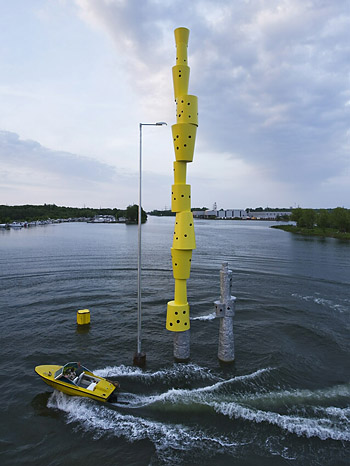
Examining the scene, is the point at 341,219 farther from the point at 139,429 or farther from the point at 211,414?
the point at 139,429

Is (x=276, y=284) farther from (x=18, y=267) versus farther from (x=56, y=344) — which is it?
(x=18, y=267)

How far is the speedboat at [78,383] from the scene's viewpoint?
13.1 metres

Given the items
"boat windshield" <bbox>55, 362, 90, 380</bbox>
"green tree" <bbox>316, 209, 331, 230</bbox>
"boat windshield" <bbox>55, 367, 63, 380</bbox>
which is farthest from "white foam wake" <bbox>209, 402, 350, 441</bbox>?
"green tree" <bbox>316, 209, 331, 230</bbox>

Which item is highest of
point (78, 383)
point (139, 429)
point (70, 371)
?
point (70, 371)

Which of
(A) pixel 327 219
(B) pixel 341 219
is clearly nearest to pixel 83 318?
(B) pixel 341 219

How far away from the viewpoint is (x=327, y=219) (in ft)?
405

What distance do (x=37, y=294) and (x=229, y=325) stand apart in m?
23.2

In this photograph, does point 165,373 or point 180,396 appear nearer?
point 180,396

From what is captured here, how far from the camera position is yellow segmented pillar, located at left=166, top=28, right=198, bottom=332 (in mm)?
14422

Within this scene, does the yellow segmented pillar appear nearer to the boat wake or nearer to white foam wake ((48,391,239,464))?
the boat wake

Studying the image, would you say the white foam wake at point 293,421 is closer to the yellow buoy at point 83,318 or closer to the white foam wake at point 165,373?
the white foam wake at point 165,373

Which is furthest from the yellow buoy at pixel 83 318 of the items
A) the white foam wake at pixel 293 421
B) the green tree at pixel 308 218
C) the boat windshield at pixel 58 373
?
the green tree at pixel 308 218

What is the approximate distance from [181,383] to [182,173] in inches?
442

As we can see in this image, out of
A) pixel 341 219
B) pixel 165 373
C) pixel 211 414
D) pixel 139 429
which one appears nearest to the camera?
pixel 139 429
